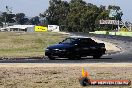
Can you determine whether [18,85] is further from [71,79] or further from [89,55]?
[89,55]

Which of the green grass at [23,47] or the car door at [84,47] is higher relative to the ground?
the car door at [84,47]

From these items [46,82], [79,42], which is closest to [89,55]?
[79,42]

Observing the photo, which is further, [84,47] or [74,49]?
[84,47]

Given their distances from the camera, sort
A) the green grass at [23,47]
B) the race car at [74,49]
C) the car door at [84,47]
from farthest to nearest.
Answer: the green grass at [23,47]
the car door at [84,47]
the race car at [74,49]

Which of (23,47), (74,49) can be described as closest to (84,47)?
(74,49)

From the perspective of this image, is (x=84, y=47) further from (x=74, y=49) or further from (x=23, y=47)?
(x=23, y=47)

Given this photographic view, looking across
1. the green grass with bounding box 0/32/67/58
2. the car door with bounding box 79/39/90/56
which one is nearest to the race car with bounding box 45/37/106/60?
the car door with bounding box 79/39/90/56

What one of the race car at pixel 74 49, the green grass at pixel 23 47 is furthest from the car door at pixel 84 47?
the green grass at pixel 23 47

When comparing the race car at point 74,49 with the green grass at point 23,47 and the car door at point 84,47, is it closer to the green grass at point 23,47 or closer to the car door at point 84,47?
the car door at point 84,47

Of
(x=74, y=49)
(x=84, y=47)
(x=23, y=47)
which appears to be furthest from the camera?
(x=23, y=47)

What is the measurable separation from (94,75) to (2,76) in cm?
300

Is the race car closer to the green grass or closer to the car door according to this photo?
the car door

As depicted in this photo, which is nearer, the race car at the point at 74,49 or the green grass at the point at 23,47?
the race car at the point at 74,49

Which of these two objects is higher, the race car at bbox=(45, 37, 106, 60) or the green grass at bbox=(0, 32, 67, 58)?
the race car at bbox=(45, 37, 106, 60)
